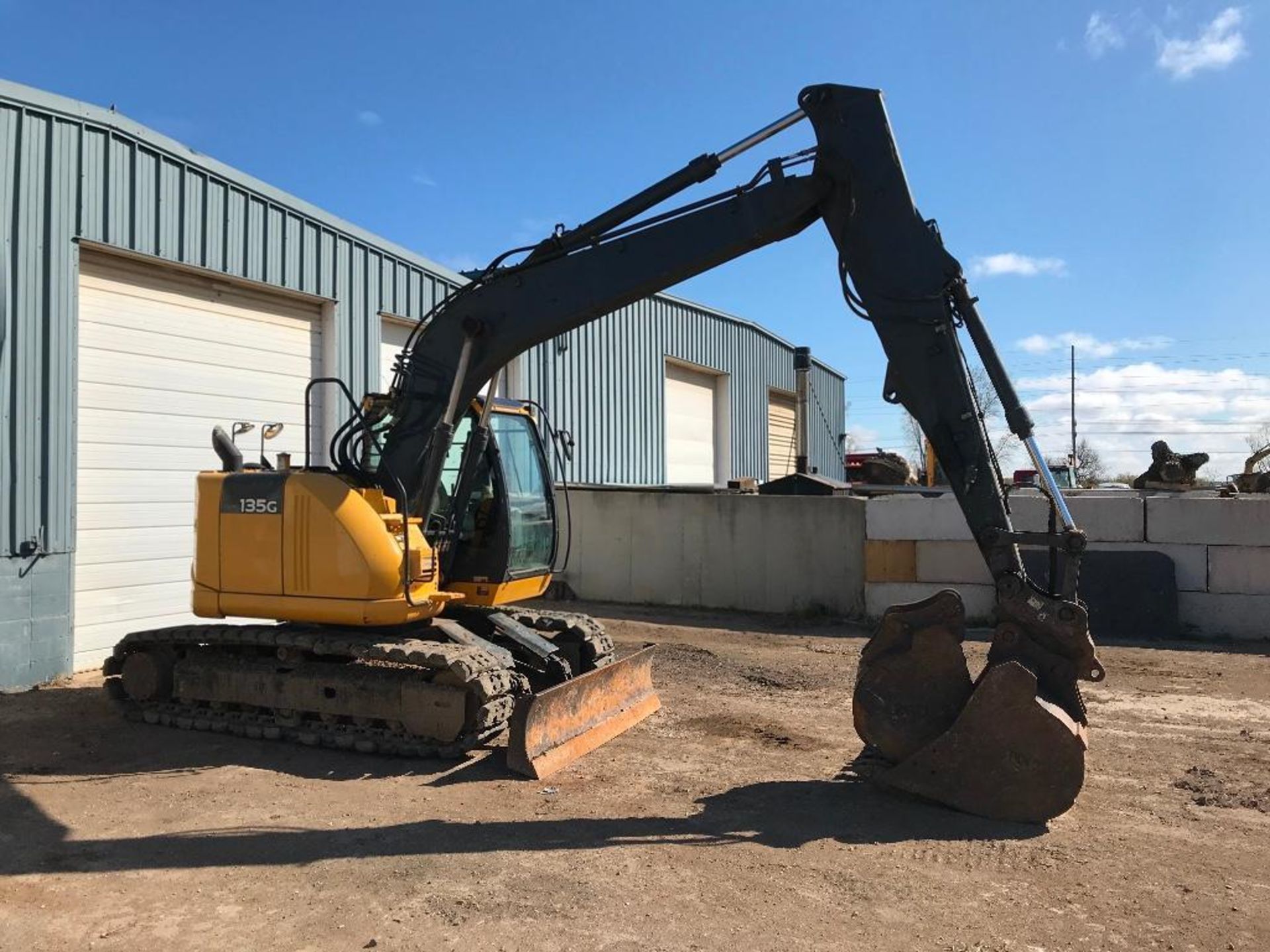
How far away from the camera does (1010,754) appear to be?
5238 millimetres

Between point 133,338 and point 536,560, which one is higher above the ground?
point 133,338

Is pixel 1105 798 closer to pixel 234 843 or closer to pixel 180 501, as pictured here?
pixel 234 843

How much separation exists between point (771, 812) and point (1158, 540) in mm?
8282

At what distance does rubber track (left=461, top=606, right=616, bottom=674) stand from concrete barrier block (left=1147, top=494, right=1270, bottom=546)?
24.4ft

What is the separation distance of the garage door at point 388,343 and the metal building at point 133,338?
29mm

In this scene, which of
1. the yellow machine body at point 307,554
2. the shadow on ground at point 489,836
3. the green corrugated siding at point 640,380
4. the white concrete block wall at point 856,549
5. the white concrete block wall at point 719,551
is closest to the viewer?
the shadow on ground at point 489,836

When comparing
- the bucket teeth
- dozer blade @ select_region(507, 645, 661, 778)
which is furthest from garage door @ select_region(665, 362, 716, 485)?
the bucket teeth

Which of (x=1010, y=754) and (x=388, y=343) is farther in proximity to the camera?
(x=388, y=343)

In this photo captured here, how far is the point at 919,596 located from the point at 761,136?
26.1ft

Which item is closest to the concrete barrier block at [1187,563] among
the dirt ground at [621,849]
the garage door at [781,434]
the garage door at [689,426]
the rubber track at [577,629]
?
the dirt ground at [621,849]

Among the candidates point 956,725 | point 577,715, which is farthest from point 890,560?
point 956,725

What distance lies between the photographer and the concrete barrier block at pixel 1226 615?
11.3 meters

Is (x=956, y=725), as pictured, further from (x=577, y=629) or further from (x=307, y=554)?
(x=307, y=554)

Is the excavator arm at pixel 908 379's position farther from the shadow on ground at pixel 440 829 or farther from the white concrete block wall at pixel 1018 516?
the white concrete block wall at pixel 1018 516
